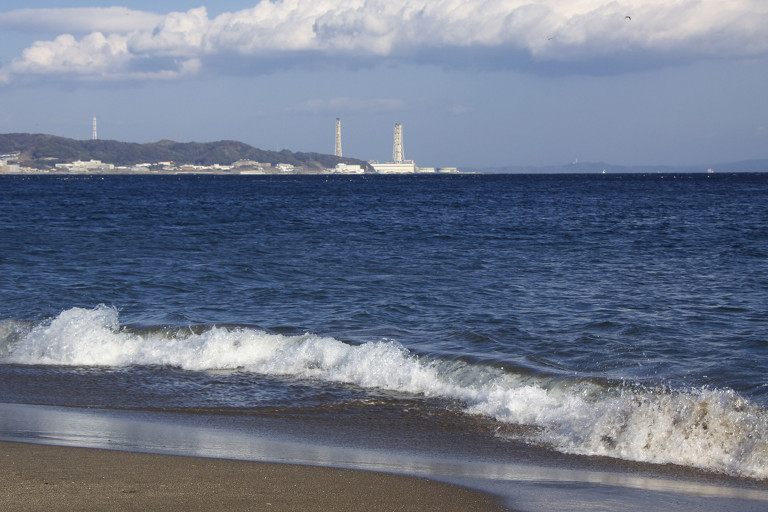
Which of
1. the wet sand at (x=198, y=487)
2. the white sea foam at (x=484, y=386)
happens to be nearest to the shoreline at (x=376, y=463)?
the wet sand at (x=198, y=487)

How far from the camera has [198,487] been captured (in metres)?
5.89

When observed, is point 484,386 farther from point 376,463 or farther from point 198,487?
point 198,487

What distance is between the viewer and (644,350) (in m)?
11.4

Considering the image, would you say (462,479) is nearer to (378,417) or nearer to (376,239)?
(378,417)

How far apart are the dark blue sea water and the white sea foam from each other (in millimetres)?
28

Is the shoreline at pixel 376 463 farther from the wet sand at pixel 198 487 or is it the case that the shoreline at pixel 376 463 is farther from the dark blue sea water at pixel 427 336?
the dark blue sea water at pixel 427 336

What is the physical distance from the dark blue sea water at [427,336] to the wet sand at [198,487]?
2.12 metres

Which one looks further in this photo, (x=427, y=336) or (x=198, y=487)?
(x=427, y=336)

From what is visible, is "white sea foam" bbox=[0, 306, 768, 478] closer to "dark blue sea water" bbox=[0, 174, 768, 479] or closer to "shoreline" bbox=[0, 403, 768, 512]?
"dark blue sea water" bbox=[0, 174, 768, 479]

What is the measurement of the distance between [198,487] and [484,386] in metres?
4.96

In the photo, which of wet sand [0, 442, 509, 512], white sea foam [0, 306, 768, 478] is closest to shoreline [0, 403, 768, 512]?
wet sand [0, 442, 509, 512]

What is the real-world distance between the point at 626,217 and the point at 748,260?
17134 millimetres

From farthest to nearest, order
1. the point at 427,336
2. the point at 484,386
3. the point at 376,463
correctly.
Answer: the point at 427,336 → the point at 484,386 → the point at 376,463

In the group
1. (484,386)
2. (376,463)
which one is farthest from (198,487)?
(484,386)
